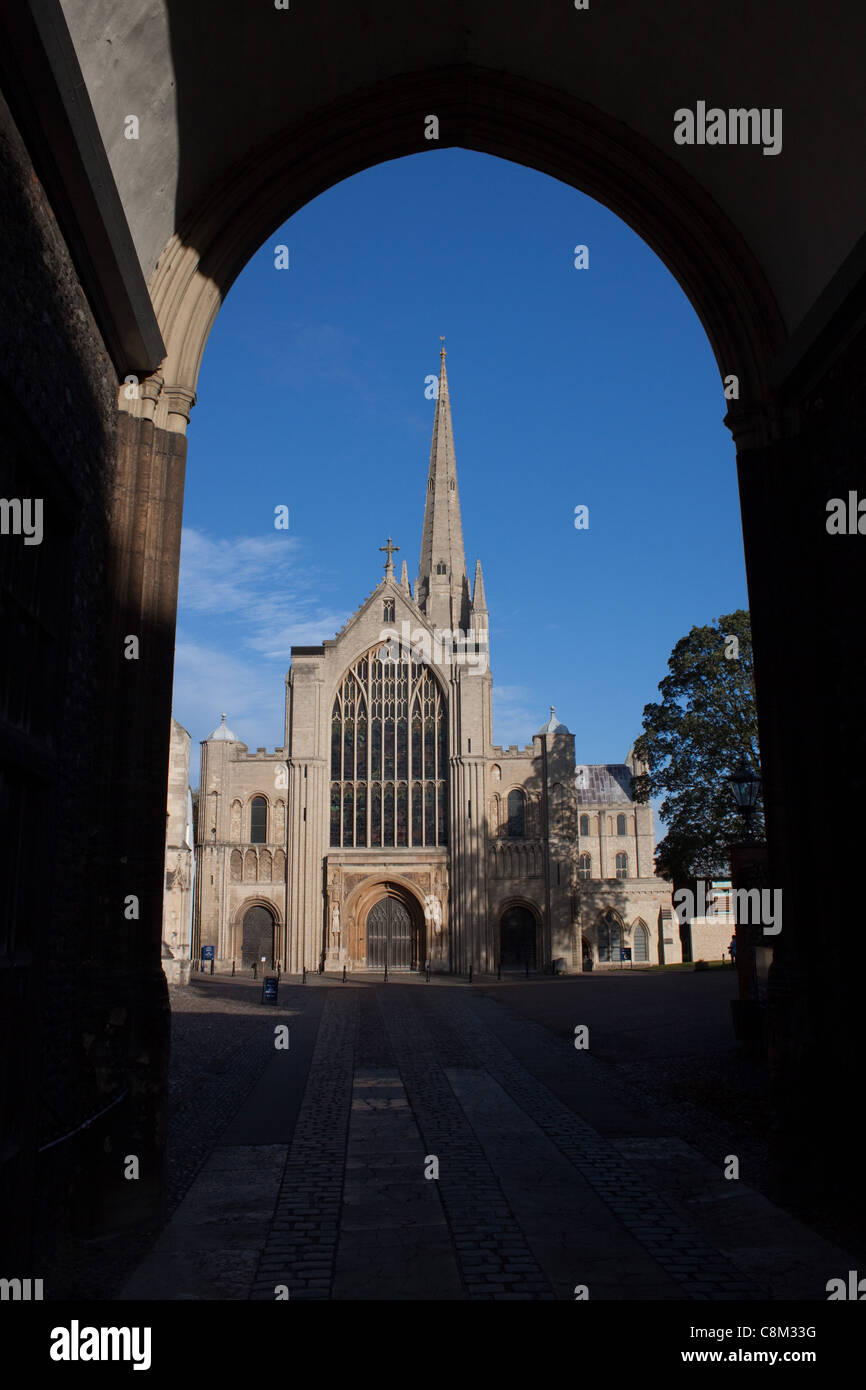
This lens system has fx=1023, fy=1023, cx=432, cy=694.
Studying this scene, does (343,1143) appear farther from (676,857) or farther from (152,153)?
(676,857)

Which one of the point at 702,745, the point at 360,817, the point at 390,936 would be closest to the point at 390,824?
the point at 360,817

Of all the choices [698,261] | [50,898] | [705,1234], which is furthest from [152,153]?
[705,1234]

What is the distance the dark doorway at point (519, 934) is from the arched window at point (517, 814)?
Result: 3346 mm

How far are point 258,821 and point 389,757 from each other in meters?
6.37

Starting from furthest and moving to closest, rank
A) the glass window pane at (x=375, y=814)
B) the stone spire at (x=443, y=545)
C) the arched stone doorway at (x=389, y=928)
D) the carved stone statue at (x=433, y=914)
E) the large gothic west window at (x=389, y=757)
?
1. the stone spire at (x=443, y=545)
2. the large gothic west window at (x=389, y=757)
3. the glass window pane at (x=375, y=814)
4. the arched stone doorway at (x=389, y=928)
5. the carved stone statue at (x=433, y=914)

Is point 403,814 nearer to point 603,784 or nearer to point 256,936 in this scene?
point 256,936

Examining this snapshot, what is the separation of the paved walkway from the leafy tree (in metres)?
15.0

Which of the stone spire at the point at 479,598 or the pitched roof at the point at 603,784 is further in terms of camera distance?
the pitched roof at the point at 603,784

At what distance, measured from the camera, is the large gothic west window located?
4306cm

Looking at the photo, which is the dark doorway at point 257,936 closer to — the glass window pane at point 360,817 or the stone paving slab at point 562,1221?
the glass window pane at point 360,817

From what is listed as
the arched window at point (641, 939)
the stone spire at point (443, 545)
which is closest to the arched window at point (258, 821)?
the stone spire at point (443, 545)

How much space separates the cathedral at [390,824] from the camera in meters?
41.9

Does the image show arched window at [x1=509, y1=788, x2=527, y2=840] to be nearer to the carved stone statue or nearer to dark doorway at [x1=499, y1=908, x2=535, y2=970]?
dark doorway at [x1=499, y1=908, x2=535, y2=970]

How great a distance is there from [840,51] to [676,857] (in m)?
22.6
